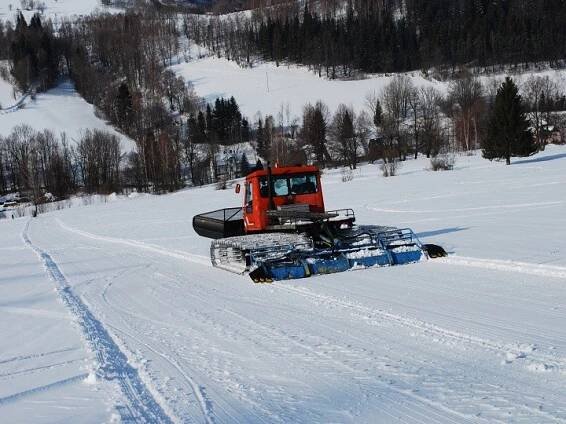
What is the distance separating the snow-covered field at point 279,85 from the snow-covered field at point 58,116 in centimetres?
2024

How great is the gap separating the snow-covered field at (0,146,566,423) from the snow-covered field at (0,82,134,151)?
Result: 84.2 metres

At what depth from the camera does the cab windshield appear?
14.1m

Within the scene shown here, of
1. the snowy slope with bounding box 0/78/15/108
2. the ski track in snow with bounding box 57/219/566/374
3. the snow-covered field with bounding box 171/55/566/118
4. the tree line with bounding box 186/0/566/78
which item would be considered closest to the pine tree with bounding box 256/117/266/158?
the snow-covered field with bounding box 171/55/566/118

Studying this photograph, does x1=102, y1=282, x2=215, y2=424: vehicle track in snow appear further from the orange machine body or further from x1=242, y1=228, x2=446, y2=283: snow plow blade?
the orange machine body

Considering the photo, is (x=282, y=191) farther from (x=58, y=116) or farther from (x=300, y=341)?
(x=58, y=116)

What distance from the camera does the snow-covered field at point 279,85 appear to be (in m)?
99.6

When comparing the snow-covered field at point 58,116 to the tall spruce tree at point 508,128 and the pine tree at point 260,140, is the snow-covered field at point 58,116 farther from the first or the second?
the tall spruce tree at point 508,128

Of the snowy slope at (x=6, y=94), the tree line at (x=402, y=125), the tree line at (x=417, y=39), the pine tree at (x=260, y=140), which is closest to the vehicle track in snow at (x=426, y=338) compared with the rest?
the tree line at (x=402, y=125)

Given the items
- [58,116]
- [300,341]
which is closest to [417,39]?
[58,116]

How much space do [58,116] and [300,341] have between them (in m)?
101

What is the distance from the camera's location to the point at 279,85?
110m

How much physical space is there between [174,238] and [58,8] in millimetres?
187842

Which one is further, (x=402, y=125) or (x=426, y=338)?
(x=402, y=125)

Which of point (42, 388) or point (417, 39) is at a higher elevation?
point (417, 39)
